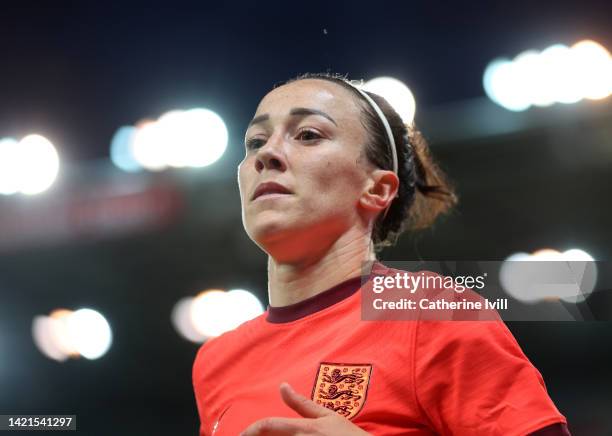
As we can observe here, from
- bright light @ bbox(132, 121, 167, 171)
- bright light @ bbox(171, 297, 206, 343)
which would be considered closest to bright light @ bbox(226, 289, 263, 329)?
bright light @ bbox(171, 297, 206, 343)

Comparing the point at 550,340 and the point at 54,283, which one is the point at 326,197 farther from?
the point at 54,283

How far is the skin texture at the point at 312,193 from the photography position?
5.74 ft

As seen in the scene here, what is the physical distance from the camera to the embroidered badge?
1.45m

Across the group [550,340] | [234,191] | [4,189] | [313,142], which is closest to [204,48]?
[234,191]

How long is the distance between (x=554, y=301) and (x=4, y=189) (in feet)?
11.8

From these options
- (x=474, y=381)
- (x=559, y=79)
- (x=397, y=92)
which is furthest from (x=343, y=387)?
(x=397, y=92)

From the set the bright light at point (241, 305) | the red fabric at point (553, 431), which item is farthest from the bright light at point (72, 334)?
the red fabric at point (553, 431)

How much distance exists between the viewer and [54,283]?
4.67 m

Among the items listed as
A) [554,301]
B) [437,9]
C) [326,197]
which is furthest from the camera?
[437,9]

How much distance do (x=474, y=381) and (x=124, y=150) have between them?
374cm

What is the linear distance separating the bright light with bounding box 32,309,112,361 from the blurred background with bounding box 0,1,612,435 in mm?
12

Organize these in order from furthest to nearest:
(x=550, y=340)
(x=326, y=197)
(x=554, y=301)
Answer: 1. (x=550, y=340)
2. (x=554, y=301)
3. (x=326, y=197)

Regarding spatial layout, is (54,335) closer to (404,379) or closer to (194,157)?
(194,157)

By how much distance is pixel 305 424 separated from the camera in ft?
4.31
